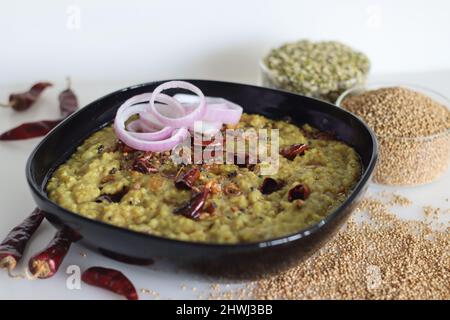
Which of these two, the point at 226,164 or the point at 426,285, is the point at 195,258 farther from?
the point at 426,285

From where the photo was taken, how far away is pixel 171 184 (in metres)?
2.52

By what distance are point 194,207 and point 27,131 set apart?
5.01 ft

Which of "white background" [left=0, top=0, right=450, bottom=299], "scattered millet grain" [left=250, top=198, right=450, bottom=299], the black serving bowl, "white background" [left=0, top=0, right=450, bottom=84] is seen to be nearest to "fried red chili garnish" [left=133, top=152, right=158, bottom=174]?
the black serving bowl

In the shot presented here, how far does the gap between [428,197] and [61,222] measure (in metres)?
1.74

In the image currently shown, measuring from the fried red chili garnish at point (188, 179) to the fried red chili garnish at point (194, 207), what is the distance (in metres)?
0.11

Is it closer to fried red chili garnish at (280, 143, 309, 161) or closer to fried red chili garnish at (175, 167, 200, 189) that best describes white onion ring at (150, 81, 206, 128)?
fried red chili garnish at (175, 167, 200, 189)

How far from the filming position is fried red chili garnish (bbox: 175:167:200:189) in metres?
2.48

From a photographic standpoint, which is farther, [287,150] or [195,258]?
[287,150]

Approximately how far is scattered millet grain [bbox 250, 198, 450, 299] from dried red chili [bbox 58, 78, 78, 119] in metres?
1.79

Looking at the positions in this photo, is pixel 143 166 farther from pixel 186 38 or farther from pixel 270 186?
pixel 186 38

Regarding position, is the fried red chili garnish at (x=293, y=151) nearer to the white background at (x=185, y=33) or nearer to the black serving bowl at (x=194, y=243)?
the black serving bowl at (x=194, y=243)

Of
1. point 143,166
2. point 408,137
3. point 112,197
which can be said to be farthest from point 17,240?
point 408,137

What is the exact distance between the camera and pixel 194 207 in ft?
7.61
